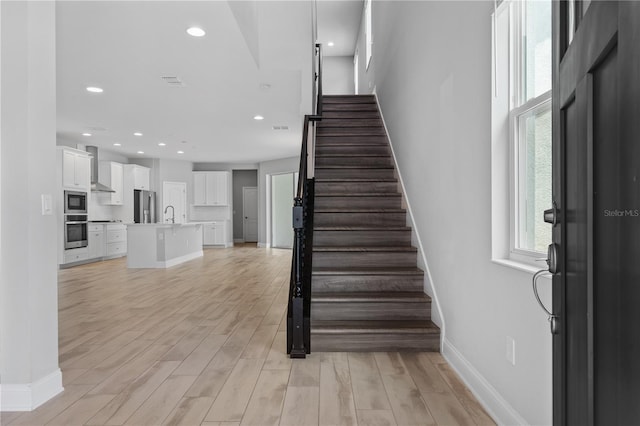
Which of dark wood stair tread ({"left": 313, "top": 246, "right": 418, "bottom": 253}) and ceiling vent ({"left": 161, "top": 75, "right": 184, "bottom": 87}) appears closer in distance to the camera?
A: dark wood stair tread ({"left": 313, "top": 246, "right": 418, "bottom": 253})

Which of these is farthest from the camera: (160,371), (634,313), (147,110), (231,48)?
(147,110)

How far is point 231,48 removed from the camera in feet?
14.0

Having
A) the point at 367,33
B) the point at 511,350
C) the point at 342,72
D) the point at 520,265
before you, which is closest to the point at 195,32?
the point at 520,265

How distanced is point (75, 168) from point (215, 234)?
4.91 metres

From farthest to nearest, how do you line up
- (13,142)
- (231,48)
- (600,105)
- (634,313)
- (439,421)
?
(231,48), (13,142), (439,421), (600,105), (634,313)

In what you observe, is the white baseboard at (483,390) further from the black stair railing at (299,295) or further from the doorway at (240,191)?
the doorway at (240,191)

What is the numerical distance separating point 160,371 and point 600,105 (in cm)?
270

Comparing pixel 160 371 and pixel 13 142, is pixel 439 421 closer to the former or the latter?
pixel 160 371

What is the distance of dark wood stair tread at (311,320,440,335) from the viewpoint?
2863 mm

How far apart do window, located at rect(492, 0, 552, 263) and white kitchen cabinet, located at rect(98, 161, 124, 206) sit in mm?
9996

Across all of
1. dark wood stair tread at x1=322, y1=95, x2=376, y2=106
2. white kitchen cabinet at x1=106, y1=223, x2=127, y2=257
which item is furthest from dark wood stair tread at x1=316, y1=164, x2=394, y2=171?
white kitchen cabinet at x1=106, y1=223, x2=127, y2=257

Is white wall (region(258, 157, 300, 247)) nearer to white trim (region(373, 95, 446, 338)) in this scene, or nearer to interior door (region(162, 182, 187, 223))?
interior door (region(162, 182, 187, 223))

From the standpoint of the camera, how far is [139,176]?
36.2 ft

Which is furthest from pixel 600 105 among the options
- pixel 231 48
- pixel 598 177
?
pixel 231 48
